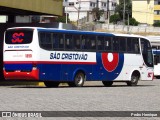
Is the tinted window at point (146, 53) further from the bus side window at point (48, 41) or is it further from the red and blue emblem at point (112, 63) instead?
the bus side window at point (48, 41)

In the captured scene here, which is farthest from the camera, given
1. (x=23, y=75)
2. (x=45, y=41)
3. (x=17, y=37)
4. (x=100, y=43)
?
(x=100, y=43)

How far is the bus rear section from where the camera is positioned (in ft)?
93.5

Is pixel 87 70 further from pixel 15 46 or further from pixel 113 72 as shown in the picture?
pixel 15 46

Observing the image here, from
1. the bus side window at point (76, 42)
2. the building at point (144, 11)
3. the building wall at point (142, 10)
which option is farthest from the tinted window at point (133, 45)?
the building wall at point (142, 10)

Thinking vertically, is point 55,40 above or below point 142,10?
below

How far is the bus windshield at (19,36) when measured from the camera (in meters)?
28.6

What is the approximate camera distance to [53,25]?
34844 millimetres

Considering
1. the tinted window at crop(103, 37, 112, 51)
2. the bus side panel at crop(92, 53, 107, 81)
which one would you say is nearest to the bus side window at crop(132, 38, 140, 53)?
the tinted window at crop(103, 37, 112, 51)

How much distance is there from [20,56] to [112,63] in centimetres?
640

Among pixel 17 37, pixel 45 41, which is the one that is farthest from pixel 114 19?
pixel 45 41

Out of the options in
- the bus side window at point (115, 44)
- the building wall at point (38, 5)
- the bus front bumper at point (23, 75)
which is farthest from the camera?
the bus side window at point (115, 44)

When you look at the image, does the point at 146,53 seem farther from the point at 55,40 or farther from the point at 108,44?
the point at 55,40

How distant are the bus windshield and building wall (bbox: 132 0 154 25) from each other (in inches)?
4370

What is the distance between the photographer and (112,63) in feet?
108
